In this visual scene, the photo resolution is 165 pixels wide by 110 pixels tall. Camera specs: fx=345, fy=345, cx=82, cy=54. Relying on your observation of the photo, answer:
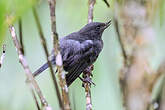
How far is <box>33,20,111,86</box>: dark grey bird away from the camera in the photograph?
13.9 feet

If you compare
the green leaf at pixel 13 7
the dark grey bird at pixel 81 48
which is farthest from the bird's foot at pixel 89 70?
the green leaf at pixel 13 7

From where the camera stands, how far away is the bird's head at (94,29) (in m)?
4.73

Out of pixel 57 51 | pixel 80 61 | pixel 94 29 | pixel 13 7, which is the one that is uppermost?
pixel 13 7

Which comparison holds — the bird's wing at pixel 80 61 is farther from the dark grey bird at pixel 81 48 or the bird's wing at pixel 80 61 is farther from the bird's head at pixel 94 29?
the bird's head at pixel 94 29

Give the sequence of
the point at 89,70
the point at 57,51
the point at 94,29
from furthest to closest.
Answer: the point at 94,29, the point at 89,70, the point at 57,51

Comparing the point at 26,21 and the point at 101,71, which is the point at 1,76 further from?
the point at 101,71

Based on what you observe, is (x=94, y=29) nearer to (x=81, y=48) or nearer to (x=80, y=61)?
(x=81, y=48)

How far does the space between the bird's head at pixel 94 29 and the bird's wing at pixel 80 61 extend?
0.24 m

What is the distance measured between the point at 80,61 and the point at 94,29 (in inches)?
27.2

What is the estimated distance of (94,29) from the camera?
490 centimetres

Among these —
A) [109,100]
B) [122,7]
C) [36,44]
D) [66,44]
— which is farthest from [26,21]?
[122,7]

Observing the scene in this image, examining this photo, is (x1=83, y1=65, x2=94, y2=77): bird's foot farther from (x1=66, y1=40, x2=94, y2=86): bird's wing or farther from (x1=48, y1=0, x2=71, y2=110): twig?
(x1=48, y1=0, x2=71, y2=110): twig

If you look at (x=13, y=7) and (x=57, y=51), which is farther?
(x=57, y=51)

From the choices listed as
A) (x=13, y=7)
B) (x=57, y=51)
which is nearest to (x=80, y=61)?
(x=57, y=51)
